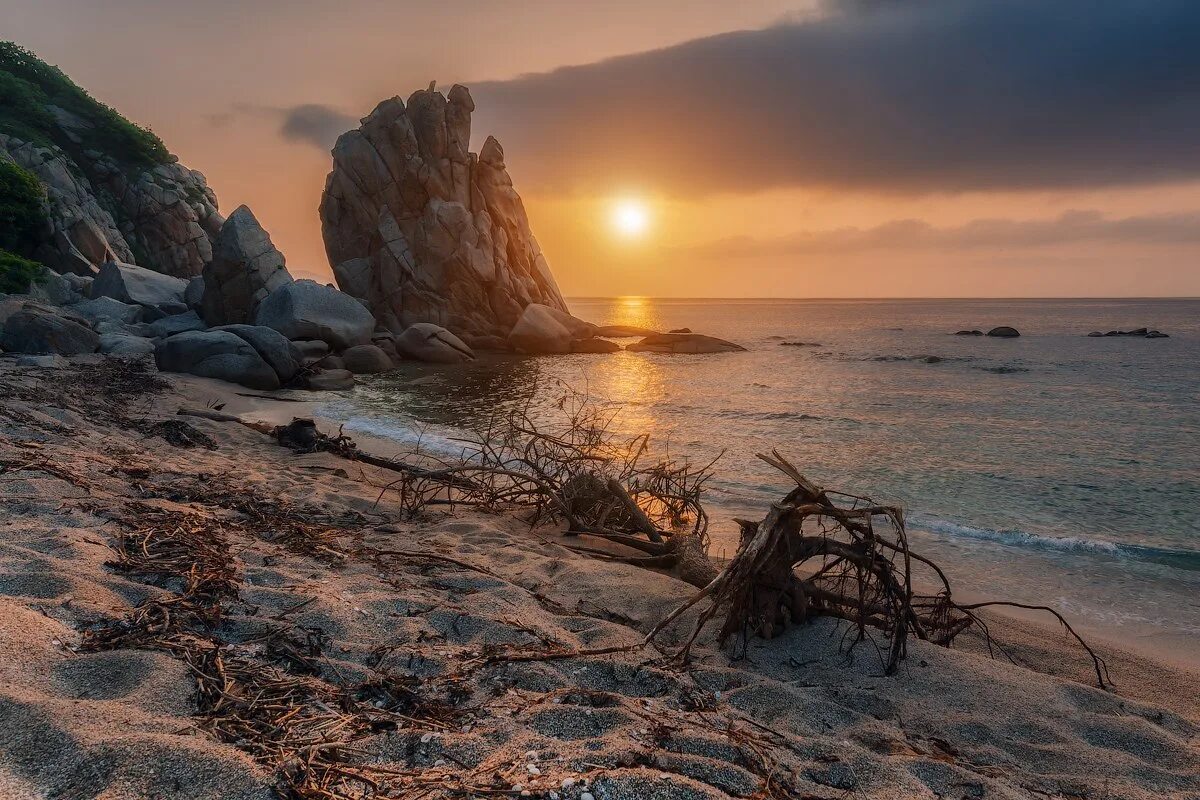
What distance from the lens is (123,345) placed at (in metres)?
20.5

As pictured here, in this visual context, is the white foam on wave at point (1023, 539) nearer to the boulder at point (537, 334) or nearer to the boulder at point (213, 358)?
the boulder at point (213, 358)

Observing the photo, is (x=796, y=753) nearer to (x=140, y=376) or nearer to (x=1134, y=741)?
(x=1134, y=741)

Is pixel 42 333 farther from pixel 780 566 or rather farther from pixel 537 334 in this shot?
pixel 537 334

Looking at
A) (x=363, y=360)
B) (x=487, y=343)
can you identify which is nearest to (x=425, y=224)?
(x=487, y=343)

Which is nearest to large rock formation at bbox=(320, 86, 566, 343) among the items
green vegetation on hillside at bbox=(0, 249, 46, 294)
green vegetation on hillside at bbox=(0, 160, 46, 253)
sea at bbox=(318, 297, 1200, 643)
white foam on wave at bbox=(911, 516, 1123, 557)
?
sea at bbox=(318, 297, 1200, 643)

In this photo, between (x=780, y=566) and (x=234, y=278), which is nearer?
(x=780, y=566)

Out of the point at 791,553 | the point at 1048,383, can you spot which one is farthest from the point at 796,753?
the point at 1048,383

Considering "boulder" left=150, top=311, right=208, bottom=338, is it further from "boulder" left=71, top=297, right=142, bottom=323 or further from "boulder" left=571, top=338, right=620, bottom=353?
"boulder" left=571, top=338, right=620, bottom=353

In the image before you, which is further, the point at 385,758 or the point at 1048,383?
the point at 1048,383

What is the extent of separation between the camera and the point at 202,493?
624cm

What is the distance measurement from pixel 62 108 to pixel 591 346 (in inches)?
1753

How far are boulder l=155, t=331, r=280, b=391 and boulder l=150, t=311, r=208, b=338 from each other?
8.56 m

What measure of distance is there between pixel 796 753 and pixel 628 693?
0.90m

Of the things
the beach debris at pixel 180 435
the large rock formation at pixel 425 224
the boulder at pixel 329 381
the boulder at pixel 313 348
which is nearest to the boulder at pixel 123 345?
the boulder at pixel 329 381
